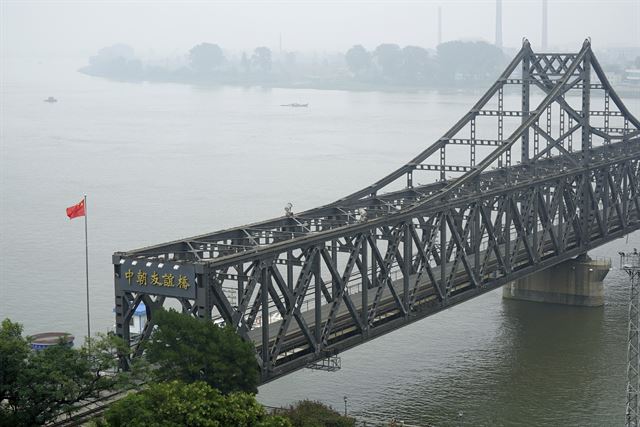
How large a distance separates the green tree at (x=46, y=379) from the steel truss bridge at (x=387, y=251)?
2.36 metres

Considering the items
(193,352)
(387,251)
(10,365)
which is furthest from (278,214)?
(10,365)

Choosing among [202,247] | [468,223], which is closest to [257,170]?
[468,223]

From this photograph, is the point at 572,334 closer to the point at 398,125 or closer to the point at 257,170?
the point at 257,170

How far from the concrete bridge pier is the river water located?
1.90 ft

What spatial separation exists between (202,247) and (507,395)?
1310 centimetres

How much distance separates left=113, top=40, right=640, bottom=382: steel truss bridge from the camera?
3180 centimetres

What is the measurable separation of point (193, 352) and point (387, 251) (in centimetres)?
1154

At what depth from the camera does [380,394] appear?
133 feet

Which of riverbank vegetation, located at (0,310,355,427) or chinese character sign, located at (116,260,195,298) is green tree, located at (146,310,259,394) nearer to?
Result: riverbank vegetation, located at (0,310,355,427)

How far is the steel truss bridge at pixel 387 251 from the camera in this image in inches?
1252

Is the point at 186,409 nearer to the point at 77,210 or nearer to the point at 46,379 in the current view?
the point at 46,379

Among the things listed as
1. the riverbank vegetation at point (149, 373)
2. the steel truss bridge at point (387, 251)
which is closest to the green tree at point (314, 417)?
the riverbank vegetation at point (149, 373)

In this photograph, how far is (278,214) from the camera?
77.5 meters

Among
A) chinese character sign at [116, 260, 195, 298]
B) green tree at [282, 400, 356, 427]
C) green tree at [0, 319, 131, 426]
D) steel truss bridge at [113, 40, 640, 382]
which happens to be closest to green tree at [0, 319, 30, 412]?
green tree at [0, 319, 131, 426]
